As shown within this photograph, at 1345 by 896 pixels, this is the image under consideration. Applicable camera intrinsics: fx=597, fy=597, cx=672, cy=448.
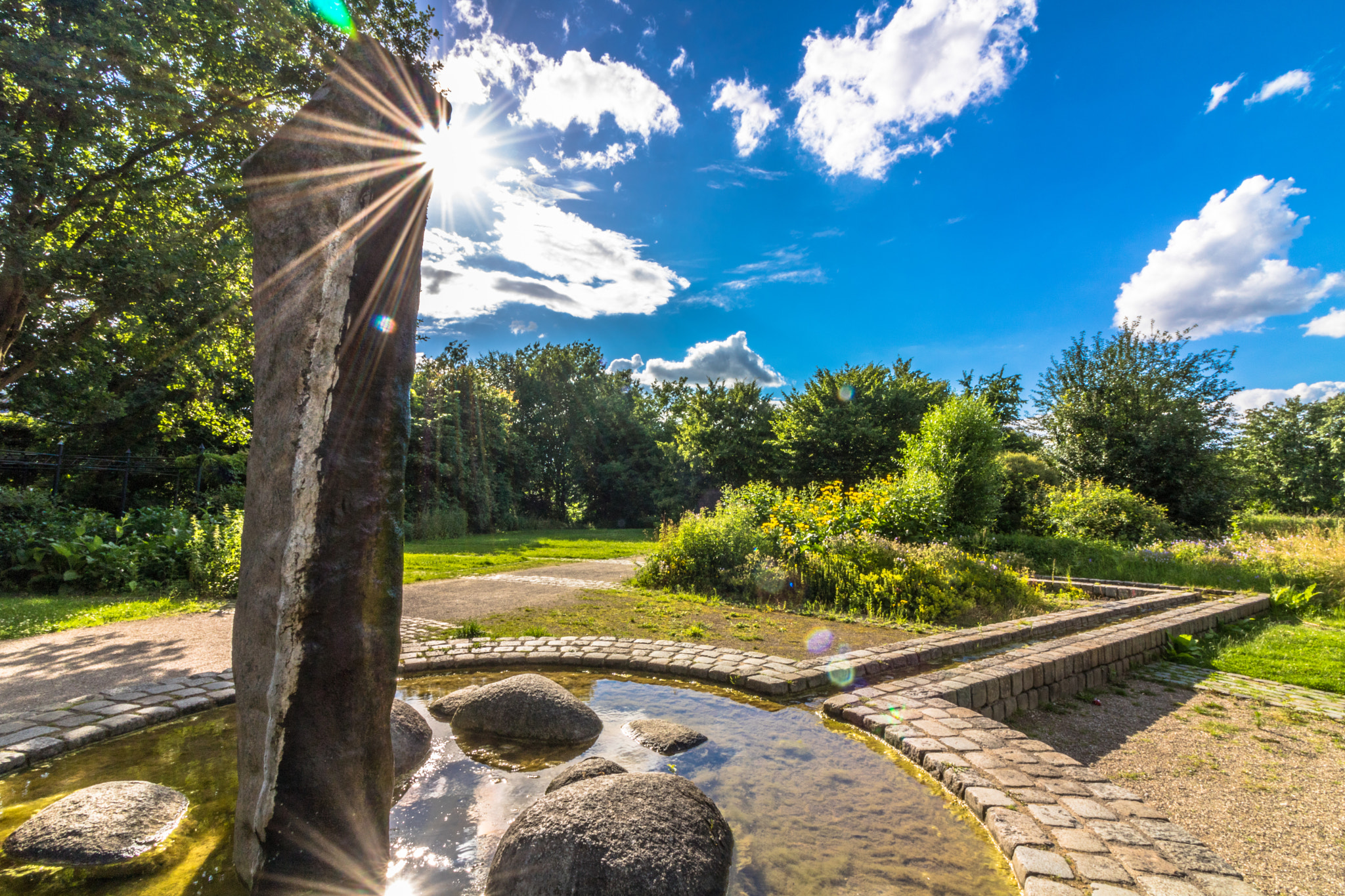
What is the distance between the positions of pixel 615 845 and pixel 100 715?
11.8ft

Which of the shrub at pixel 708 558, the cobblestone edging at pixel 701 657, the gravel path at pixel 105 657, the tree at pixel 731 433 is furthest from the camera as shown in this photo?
the tree at pixel 731 433

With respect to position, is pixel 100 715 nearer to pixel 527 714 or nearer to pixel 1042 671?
pixel 527 714

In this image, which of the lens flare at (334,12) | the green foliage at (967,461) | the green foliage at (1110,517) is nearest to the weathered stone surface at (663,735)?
the lens flare at (334,12)

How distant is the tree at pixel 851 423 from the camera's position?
21281mm

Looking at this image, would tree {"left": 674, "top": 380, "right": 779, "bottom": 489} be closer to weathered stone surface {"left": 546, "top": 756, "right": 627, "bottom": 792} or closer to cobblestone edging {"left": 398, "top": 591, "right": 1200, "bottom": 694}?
cobblestone edging {"left": 398, "top": 591, "right": 1200, "bottom": 694}

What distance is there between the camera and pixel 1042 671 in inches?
195

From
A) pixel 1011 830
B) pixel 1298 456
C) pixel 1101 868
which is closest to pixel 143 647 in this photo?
pixel 1011 830

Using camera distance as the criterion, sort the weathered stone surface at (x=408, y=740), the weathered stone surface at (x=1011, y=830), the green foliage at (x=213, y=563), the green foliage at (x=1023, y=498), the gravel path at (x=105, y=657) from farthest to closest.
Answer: the green foliage at (x=1023, y=498), the green foliage at (x=213, y=563), the gravel path at (x=105, y=657), the weathered stone surface at (x=408, y=740), the weathered stone surface at (x=1011, y=830)

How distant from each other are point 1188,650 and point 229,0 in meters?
13.7

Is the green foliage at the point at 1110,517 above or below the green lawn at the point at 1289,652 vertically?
above

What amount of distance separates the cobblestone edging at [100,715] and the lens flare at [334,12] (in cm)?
899

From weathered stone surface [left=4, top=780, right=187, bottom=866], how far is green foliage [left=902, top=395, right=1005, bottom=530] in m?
13.3

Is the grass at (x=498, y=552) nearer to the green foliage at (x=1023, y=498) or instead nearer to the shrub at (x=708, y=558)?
the shrub at (x=708, y=558)

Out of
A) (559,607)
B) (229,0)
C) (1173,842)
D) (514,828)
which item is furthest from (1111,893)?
(229,0)
